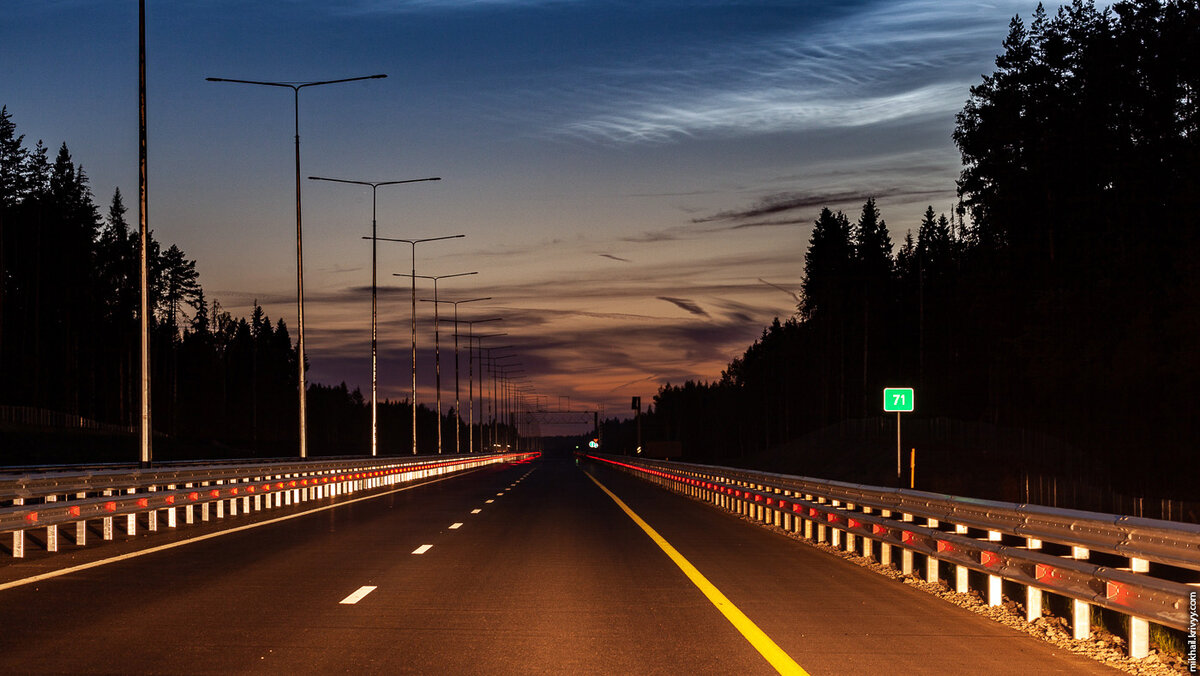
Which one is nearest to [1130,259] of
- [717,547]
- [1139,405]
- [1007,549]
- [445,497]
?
[1139,405]

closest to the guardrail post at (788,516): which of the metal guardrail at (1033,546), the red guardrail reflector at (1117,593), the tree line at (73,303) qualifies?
the metal guardrail at (1033,546)

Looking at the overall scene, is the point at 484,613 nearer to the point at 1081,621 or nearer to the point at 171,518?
the point at 1081,621

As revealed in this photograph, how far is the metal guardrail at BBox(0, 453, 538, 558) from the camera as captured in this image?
17.7 meters

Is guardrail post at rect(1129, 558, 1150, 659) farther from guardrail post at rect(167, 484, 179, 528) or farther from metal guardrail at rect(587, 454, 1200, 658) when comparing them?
guardrail post at rect(167, 484, 179, 528)

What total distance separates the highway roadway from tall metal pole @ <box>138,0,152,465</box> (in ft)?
27.8

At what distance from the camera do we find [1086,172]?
211 feet

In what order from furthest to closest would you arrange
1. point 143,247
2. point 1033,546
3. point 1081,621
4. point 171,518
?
1. point 143,247
2. point 171,518
3. point 1033,546
4. point 1081,621

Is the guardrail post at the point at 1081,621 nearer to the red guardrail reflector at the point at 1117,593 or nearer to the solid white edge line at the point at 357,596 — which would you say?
the red guardrail reflector at the point at 1117,593

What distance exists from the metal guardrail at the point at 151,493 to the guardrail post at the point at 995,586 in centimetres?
1119

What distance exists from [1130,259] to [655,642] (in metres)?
53.2

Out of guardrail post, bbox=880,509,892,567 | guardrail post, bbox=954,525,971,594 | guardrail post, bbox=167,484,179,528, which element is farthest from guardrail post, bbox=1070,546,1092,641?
guardrail post, bbox=167,484,179,528

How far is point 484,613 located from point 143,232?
20074 mm

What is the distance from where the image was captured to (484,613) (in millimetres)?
12094

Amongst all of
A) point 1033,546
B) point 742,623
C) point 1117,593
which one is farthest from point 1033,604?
point 742,623
